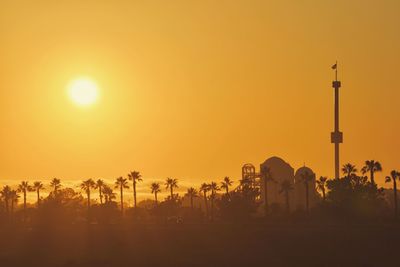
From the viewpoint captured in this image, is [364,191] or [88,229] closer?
[88,229]

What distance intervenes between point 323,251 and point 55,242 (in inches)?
1964

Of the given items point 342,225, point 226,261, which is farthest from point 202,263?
point 342,225

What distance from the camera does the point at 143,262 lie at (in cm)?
15425

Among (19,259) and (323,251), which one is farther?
(19,259)

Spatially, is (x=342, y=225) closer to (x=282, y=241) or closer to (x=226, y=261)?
(x=282, y=241)

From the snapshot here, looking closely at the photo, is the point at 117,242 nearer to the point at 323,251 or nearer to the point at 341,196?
the point at 323,251

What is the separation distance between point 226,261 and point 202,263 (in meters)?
3.55

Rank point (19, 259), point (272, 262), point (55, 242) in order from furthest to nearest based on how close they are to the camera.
Answer: point (55, 242) < point (19, 259) < point (272, 262)

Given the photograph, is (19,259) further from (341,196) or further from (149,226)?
(341,196)

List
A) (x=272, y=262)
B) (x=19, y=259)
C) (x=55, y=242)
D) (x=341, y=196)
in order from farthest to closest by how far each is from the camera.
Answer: (x=341, y=196) → (x=55, y=242) → (x=19, y=259) → (x=272, y=262)

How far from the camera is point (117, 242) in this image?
554 feet

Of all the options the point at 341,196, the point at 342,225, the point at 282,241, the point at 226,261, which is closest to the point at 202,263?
the point at 226,261

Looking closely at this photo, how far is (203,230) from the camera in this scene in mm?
167500

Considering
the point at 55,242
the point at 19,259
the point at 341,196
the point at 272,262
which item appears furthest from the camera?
the point at 341,196
